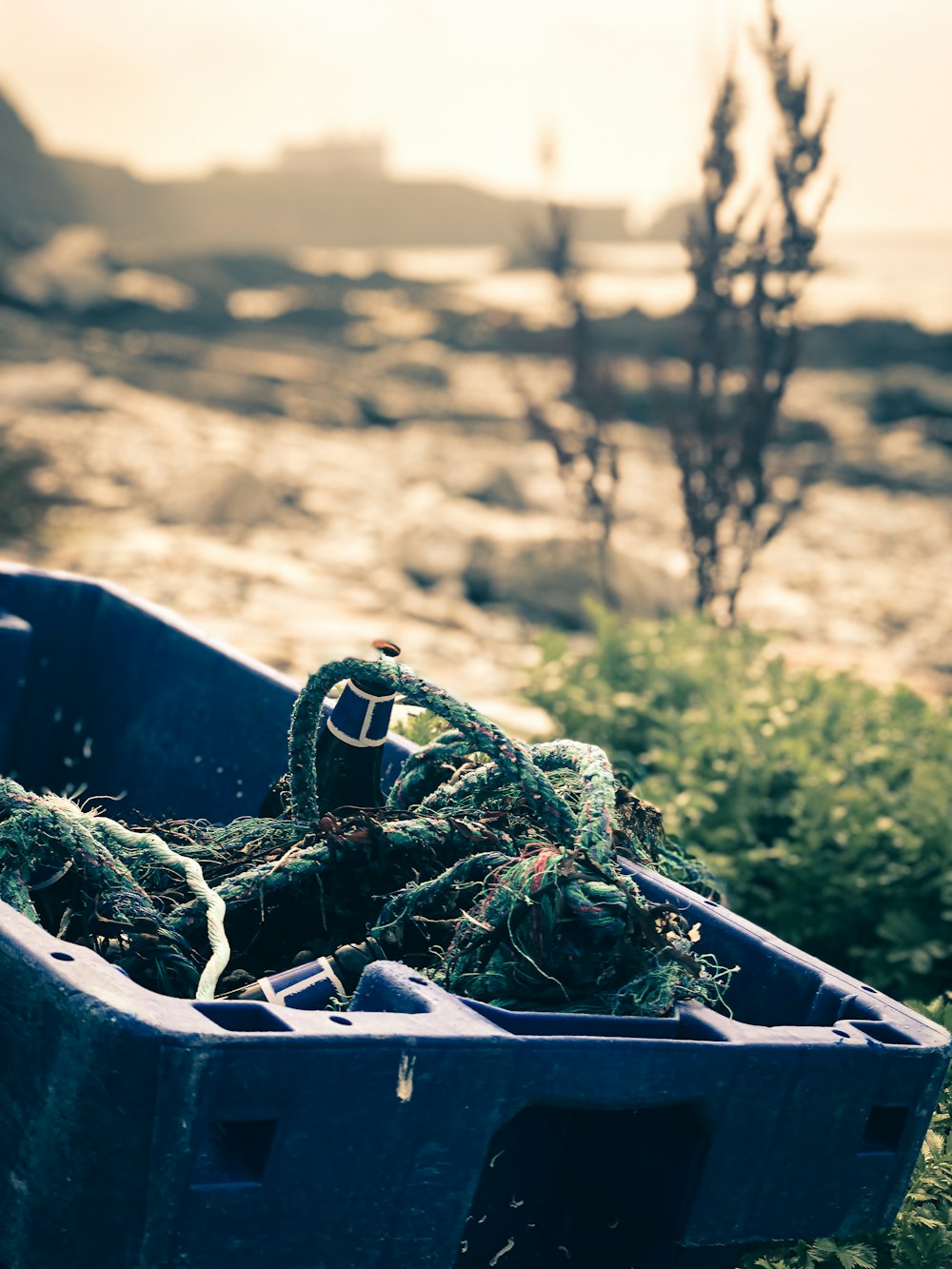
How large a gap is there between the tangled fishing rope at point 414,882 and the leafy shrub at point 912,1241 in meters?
0.51

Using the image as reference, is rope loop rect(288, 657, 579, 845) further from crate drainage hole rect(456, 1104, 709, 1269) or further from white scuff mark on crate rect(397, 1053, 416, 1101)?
white scuff mark on crate rect(397, 1053, 416, 1101)

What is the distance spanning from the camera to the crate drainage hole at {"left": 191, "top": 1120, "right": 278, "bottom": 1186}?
4.86ft

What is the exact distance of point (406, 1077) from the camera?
1.55 meters

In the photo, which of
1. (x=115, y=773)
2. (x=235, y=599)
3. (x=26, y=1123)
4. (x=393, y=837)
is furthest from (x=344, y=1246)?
(x=235, y=599)

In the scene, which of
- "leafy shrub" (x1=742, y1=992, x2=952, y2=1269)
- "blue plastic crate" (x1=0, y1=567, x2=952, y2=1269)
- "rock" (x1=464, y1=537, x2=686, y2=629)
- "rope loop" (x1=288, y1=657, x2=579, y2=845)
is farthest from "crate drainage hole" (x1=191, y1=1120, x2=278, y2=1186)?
"rock" (x1=464, y1=537, x2=686, y2=629)

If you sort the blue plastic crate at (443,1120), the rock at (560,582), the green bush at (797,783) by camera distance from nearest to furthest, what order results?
the blue plastic crate at (443,1120) < the green bush at (797,783) < the rock at (560,582)

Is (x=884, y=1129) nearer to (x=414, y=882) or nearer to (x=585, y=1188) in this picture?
(x=585, y=1188)

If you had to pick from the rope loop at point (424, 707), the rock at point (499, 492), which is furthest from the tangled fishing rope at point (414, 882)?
the rock at point (499, 492)

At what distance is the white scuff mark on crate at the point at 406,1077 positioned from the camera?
155 centimetres

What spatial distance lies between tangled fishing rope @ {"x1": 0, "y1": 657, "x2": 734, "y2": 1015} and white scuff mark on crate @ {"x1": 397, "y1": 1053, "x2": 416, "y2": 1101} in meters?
0.33

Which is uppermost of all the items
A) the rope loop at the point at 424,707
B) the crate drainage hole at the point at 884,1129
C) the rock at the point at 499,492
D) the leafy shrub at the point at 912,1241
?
the rope loop at the point at 424,707

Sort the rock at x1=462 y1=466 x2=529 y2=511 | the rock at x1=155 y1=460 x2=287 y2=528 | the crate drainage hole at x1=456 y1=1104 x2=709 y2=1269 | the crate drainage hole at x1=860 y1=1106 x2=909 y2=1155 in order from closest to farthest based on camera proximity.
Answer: the crate drainage hole at x1=456 y1=1104 x2=709 y2=1269
the crate drainage hole at x1=860 y1=1106 x2=909 y2=1155
the rock at x1=155 y1=460 x2=287 y2=528
the rock at x1=462 y1=466 x2=529 y2=511

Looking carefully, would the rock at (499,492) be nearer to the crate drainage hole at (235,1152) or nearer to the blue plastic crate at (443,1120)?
the blue plastic crate at (443,1120)

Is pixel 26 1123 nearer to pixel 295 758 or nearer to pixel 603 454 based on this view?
pixel 295 758
